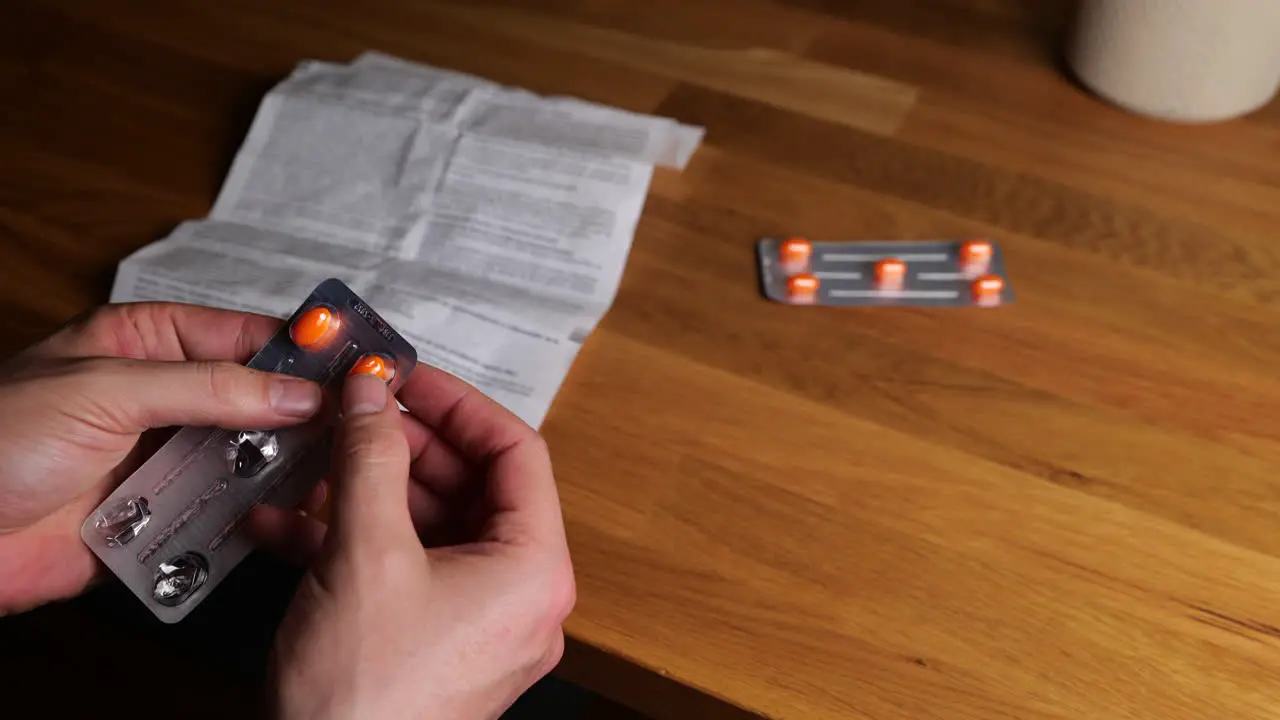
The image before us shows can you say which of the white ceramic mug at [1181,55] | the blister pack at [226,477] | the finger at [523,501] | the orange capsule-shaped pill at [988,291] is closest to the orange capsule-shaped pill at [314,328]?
the blister pack at [226,477]

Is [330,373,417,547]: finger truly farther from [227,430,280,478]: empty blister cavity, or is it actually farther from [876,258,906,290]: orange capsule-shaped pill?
[876,258,906,290]: orange capsule-shaped pill

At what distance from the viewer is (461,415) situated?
1.80 ft

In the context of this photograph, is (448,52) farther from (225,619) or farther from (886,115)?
(225,619)

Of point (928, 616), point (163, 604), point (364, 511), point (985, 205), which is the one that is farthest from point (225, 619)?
point (985, 205)

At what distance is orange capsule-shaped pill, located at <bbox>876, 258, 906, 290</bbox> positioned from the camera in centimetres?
69

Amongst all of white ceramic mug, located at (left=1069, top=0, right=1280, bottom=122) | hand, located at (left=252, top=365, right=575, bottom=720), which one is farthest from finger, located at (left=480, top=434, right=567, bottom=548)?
white ceramic mug, located at (left=1069, top=0, right=1280, bottom=122)

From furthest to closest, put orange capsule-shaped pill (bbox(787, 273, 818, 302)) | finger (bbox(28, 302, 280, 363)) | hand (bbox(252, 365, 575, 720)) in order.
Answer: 1. orange capsule-shaped pill (bbox(787, 273, 818, 302))
2. finger (bbox(28, 302, 280, 363))
3. hand (bbox(252, 365, 575, 720))

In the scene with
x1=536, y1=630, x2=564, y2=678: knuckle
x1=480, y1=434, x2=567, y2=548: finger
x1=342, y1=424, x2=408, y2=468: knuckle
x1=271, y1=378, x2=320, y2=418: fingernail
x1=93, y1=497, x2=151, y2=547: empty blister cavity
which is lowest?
x1=536, y1=630, x2=564, y2=678: knuckle

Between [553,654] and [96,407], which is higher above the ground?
[96,407]

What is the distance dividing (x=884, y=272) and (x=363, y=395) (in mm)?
341

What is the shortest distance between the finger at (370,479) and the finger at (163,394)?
0.05 m

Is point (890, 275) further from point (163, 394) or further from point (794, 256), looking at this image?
point (163, 394)

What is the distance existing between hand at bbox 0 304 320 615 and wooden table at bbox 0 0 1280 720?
14 cm

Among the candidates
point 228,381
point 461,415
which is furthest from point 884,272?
point 228,381
